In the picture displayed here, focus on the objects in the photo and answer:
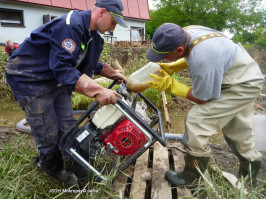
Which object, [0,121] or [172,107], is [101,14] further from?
[172,107]

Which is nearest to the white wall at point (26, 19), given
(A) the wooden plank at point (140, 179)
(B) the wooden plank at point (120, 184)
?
(A) the wooden plank at point (140, 179)

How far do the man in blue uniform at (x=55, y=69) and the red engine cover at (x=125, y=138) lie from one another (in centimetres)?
34

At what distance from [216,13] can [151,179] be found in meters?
26.2

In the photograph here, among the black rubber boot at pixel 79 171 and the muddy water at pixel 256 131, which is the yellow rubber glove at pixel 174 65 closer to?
the black rubber boot at pixel 79 171

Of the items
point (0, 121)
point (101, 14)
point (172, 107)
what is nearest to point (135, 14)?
point (172, 107)

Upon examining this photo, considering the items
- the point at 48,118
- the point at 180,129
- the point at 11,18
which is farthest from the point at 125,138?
the point at 11,18

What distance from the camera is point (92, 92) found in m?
1.92

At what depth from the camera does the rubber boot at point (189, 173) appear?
82.8 inches

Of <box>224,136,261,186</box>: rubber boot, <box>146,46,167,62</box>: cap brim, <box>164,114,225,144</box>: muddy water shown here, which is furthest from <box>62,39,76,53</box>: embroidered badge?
<box>164,114,225,144</box>: muddy water

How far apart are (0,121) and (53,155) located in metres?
2.59

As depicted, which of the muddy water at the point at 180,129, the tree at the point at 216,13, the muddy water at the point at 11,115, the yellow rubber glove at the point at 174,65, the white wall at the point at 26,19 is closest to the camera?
the yellow rubber glove at the point at 174,65

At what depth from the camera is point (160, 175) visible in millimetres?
2408

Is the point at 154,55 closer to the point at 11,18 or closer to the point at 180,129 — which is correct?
the point at 180,129

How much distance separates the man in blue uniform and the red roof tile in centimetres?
1006
